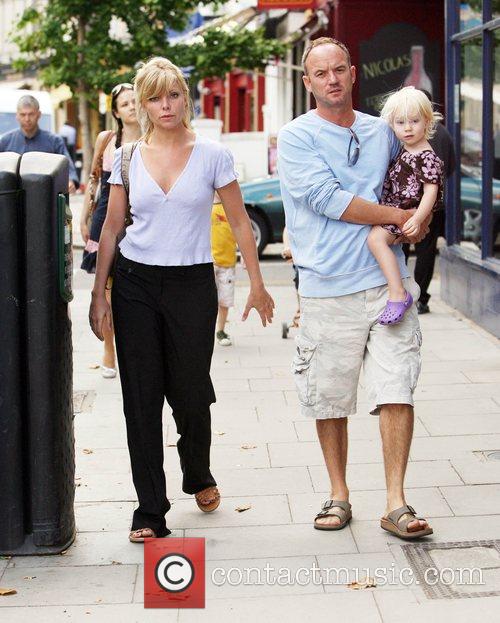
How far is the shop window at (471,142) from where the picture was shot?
438 inches

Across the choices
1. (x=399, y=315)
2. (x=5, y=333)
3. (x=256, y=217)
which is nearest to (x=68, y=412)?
(x=5, y=333)

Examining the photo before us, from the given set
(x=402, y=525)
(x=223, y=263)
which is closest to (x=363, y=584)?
(x=402, y=525)

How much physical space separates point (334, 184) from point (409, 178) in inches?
13.1

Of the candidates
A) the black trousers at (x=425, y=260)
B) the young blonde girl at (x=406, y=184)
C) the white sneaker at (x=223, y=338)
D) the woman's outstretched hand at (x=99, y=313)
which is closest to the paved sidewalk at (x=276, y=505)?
the woman's outstretched hand at (x=99, y=313)

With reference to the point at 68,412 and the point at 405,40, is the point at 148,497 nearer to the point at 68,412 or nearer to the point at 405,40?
the point at 68,412

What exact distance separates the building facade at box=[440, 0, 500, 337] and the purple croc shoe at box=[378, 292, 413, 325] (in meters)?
5.05

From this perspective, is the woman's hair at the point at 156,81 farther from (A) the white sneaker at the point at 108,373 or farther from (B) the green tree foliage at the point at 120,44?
(B) the green tree foliage at the point at 120,44

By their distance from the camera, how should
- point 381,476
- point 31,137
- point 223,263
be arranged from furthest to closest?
point 31,137 → point 223,263 → point 381,476

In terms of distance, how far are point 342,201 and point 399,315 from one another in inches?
19.1

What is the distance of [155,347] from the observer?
5.24 m

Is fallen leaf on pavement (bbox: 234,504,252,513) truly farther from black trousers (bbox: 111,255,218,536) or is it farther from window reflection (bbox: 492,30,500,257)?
window reflection (bbox: 492,30,500,257)

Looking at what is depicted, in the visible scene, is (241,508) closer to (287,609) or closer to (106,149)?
(287,609)

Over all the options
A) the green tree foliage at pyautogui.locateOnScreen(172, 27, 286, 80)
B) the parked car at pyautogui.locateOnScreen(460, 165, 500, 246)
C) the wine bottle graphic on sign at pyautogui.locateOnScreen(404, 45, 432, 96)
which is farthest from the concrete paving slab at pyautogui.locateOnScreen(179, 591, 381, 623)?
the green tree foliage at pyautogui.locateOnScreen(172, 27, 286, 80)

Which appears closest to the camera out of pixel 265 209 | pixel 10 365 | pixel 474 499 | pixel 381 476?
pixel 10 365
